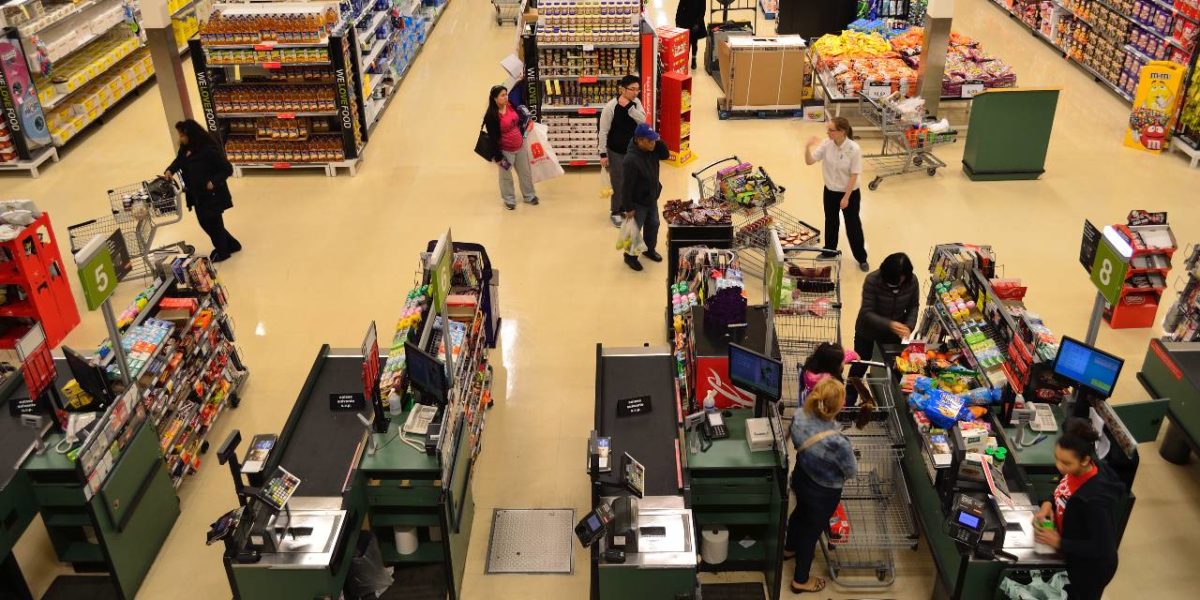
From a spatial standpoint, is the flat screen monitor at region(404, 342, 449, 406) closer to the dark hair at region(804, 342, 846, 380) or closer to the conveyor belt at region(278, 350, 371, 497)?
the conveyor belt at region(278, 350, 371, 497)

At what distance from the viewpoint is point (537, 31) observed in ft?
38.9

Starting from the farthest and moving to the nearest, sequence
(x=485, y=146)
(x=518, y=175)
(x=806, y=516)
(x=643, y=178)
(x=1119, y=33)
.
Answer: (x=1119, y=33) < (x=518, y=175) < (x=485, y=146) < (x=643, y=178) < (x=806, y=516)

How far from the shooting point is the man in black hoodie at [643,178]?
29.9ft

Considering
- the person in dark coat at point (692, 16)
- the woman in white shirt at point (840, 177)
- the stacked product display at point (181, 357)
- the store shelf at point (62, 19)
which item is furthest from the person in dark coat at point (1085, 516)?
the store shelf at point (62, 19)

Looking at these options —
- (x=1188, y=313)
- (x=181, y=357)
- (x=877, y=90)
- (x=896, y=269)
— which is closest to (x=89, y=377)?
(x=181, y=357)

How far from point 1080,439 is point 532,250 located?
6.41 m

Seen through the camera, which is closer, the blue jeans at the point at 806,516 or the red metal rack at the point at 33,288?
the blue jeans at the point at 806,516

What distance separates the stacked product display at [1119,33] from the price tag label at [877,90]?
11.8 feet

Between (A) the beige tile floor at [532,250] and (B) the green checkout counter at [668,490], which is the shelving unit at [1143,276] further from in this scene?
(B) the green checkout counter at [668,490]

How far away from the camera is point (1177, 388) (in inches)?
276

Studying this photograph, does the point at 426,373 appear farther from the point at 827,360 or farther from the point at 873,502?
the point at 873,502

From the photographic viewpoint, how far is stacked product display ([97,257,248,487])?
7.02 metres

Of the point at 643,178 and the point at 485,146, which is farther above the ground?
the point at 643,178

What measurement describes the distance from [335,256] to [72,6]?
6099mm
